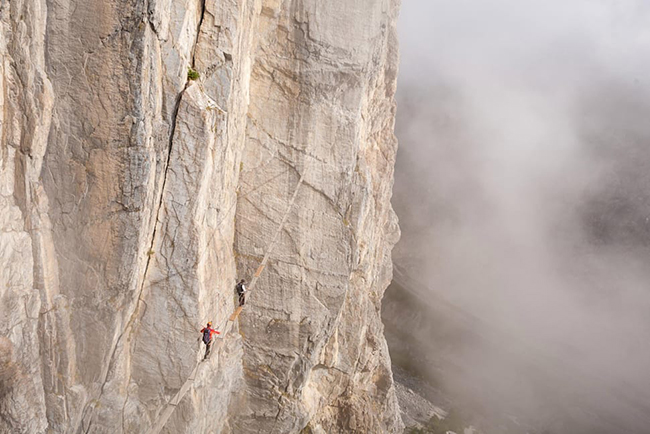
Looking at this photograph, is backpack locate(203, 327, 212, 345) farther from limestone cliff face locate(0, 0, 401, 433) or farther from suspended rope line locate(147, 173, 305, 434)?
suspended rope line locate(147, 173, 305, 434)

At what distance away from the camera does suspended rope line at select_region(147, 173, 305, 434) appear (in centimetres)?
1395

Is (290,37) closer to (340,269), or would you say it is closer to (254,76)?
(254,76)

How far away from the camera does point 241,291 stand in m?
15.8

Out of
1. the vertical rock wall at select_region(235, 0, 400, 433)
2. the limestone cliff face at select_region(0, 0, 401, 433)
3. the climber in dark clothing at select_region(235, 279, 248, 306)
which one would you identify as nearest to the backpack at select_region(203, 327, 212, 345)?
the limestone cliff face at select_region(0, 0, 401, 433)

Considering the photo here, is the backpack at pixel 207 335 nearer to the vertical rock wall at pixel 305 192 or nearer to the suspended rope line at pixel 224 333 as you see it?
the suspended rope line at pixel 224 333

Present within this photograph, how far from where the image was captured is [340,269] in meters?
16.8

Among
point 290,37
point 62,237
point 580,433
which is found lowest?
point 580,433

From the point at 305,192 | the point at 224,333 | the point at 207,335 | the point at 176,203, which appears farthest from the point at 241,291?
the point at 176,203

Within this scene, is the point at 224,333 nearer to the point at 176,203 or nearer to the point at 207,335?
the point at 207,335

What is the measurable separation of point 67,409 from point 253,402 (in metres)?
7.07

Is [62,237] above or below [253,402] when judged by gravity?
above

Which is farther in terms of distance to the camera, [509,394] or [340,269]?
[509,394]

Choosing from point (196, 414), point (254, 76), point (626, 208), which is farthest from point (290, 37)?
point (626, 208)

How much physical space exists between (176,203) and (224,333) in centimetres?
562
